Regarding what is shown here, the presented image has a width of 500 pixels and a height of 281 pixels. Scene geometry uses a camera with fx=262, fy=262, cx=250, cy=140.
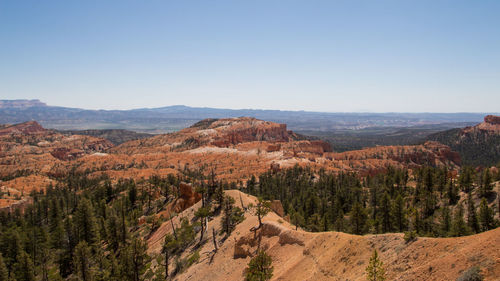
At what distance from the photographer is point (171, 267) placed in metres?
42.3

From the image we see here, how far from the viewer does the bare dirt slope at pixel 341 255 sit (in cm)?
1458

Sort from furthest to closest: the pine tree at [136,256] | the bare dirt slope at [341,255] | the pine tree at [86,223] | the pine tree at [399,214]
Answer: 1. the pine tree at [86,223]
2. the pine tree at [399,214]
3. the pine tree at [136,256]
4. the bare dirt slope at [341,255]

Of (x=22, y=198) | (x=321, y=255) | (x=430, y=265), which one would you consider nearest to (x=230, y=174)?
(x=22, y=198)

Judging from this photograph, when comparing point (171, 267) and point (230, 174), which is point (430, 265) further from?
point (230, 174)

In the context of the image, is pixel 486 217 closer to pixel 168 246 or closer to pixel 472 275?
pixel 472 275

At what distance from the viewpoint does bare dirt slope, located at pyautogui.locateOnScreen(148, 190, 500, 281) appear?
1458 cm

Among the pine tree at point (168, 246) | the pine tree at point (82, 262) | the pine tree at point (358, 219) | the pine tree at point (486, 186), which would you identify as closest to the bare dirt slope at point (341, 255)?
the pine tree at point (168, 246)

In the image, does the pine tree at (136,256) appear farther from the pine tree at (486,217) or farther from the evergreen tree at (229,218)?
the pine tree at (486,217)

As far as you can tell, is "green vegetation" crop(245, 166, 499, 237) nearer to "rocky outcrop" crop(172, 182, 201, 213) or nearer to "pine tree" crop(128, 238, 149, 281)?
"rocky outcrop" crop(172, 182, 201, 213)

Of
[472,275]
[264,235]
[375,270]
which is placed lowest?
[264,235]

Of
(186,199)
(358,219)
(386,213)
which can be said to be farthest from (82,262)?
(386,213)

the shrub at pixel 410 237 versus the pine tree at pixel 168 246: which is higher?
the shrub at pixel 410 237

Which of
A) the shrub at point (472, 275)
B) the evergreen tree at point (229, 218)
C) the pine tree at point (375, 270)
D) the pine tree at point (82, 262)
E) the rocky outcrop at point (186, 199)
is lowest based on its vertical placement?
the pine tree at point (82, 262)

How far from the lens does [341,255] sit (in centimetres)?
2300
